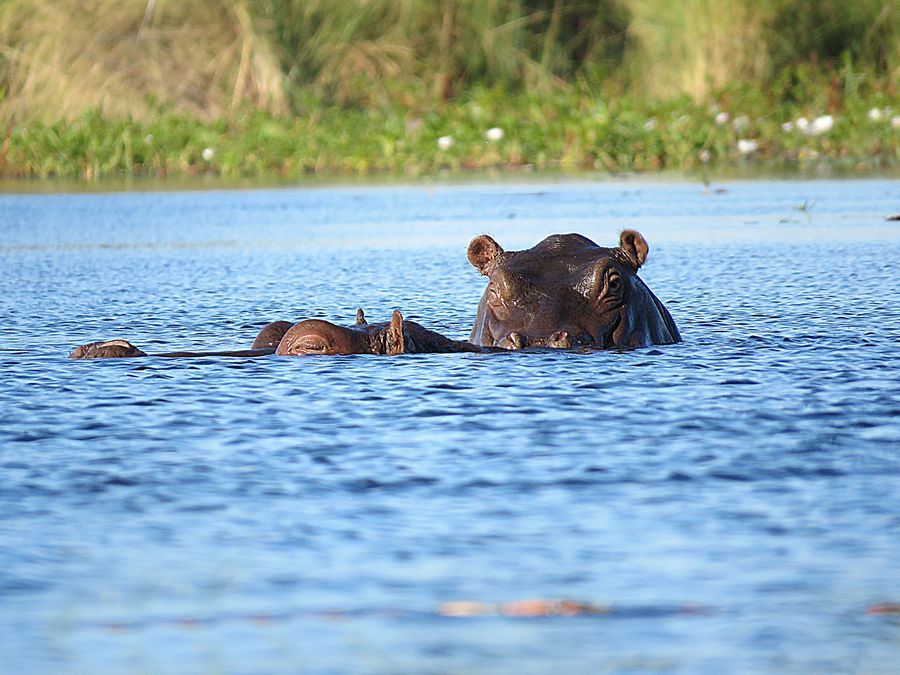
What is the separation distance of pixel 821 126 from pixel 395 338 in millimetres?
17113

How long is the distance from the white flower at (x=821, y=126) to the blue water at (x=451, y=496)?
13.3m

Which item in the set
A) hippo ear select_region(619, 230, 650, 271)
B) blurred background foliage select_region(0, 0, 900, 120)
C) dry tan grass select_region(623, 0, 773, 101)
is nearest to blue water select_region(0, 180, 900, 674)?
hippo ear select_region(619, 230, 650, 271)

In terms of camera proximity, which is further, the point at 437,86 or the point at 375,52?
the point at 375,52

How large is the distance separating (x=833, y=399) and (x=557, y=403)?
3.36 ft

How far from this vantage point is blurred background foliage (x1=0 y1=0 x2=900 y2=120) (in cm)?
2627

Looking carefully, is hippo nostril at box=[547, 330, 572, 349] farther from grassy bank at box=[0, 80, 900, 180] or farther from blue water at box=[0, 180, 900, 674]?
grassy bank at box=[0, 80, 900, 180]

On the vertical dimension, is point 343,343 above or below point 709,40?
below

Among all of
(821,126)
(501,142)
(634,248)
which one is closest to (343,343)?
(634,248)

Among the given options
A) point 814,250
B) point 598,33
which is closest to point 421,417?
point 814,250

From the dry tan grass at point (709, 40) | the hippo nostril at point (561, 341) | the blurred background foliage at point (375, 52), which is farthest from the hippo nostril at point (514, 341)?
the dry tan grass at point (709, 40)

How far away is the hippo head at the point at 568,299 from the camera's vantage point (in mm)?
7254

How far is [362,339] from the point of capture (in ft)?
23.8

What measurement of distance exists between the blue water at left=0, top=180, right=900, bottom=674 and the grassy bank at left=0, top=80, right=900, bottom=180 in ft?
→ 44.2

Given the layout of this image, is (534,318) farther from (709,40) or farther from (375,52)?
(375,52)
